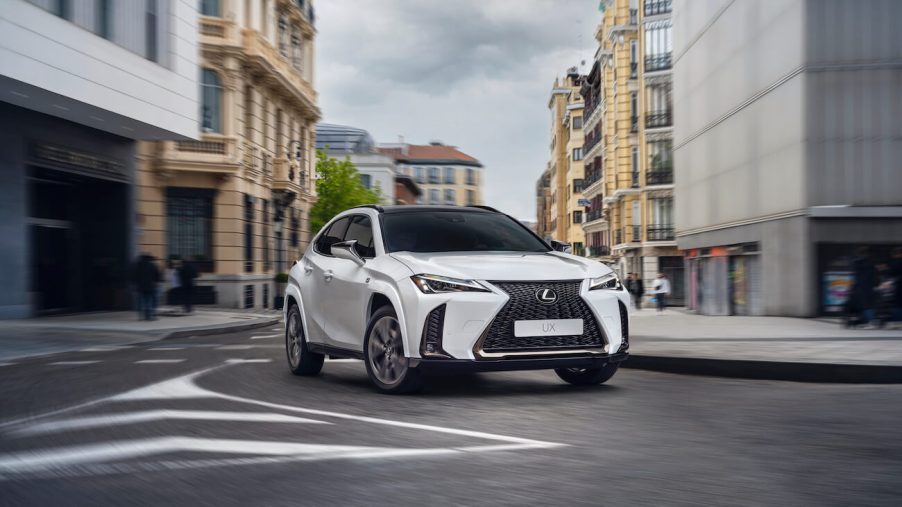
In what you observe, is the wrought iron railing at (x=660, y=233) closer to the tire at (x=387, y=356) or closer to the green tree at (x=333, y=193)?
the green tree at (x=333, y=193)

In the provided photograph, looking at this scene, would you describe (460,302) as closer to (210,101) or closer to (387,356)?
(387,356)

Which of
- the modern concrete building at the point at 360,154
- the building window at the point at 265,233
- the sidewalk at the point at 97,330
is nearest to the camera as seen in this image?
the sidewalk at the point at 97,330

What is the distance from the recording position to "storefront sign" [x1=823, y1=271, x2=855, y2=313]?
20500 mm

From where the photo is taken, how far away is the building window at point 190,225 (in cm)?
3206

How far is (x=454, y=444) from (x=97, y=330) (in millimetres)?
14966

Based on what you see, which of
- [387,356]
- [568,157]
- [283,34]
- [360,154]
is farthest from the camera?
[568,157]

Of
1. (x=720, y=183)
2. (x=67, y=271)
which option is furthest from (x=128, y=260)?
(x=720, y=183)

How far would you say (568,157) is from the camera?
93875mm

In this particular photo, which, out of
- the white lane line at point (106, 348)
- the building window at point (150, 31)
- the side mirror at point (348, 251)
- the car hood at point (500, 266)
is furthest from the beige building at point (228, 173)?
the car hood at point (500, 266)

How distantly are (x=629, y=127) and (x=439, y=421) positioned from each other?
50864mm

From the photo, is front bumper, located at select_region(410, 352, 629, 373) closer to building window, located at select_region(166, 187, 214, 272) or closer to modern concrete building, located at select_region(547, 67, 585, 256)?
building window, located at select_region(166, 187, 214, 272)

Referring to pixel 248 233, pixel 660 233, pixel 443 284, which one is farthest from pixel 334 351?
pixel 660 233

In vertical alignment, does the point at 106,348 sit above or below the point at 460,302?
below

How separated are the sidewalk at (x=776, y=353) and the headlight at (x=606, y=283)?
7.52 ft
